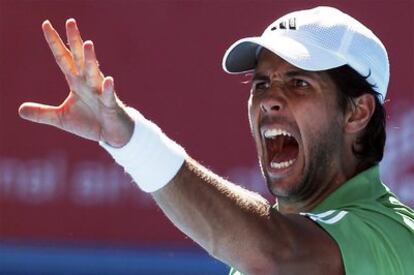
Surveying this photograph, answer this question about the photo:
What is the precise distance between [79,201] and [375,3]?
2.27 m

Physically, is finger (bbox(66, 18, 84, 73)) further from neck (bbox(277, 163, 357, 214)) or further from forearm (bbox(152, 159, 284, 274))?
neck (bbox(277, 163, 357, 214))

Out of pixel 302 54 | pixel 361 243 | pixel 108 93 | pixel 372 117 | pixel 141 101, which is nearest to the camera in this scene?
pixel 108 93

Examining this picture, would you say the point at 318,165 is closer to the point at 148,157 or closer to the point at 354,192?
the point at 354,192

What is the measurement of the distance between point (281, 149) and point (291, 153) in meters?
0.03

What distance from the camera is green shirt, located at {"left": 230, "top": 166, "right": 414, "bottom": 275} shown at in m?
2.13

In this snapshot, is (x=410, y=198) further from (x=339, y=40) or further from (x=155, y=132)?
(x=155, y=132)

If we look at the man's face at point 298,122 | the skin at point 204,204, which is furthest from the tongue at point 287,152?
the skin at point 204,204

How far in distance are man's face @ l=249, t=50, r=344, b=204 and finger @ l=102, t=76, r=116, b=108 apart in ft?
2.13

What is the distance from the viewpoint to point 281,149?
269 centimetres

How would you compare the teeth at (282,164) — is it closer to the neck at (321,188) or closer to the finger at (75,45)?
the neck at (321,188)

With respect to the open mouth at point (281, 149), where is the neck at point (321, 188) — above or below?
below

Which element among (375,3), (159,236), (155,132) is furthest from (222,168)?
(155,132)

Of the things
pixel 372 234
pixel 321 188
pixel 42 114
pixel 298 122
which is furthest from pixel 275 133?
pixel 42 114

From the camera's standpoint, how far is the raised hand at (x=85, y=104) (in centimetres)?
197
